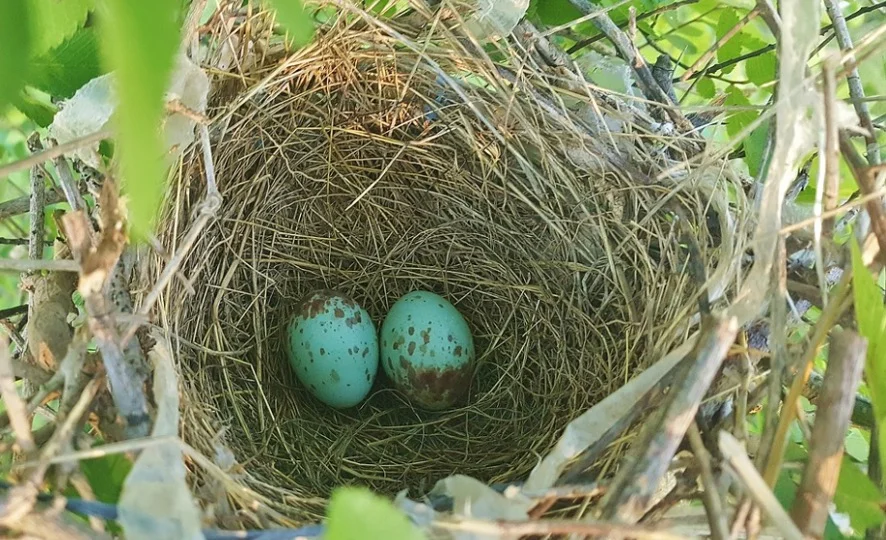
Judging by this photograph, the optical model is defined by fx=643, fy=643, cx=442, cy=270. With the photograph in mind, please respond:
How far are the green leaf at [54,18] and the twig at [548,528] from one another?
1.60 ft

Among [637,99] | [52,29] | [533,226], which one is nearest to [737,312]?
[637,99]

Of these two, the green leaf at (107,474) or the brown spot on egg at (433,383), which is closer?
the green leaf at (107,474)

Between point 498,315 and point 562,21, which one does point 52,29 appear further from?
point 498,315

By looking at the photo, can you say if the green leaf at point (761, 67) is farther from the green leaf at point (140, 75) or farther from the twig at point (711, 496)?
the green leaf at point (140, 75)

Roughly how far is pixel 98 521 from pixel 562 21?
84 centimetres

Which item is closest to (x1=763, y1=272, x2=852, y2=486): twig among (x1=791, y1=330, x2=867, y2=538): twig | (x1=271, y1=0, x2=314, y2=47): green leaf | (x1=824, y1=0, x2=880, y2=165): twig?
(x1=791, y1=330, x2=867, y2=538): twig

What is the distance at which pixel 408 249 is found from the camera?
1.22 meters

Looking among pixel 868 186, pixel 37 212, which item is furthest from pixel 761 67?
pixel 37 212

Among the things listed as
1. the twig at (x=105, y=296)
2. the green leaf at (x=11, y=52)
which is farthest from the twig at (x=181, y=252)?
the green leaf at (x=11, y=52)

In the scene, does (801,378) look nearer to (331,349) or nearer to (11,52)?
(11,52)

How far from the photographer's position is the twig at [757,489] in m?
0.46

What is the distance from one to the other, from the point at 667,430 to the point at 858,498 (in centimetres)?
15

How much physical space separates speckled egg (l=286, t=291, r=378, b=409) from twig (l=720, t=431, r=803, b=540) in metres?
0.70

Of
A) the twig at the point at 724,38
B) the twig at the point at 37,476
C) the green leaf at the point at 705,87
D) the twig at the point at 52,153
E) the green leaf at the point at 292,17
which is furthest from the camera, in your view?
the green leaf at the point at 705,87
